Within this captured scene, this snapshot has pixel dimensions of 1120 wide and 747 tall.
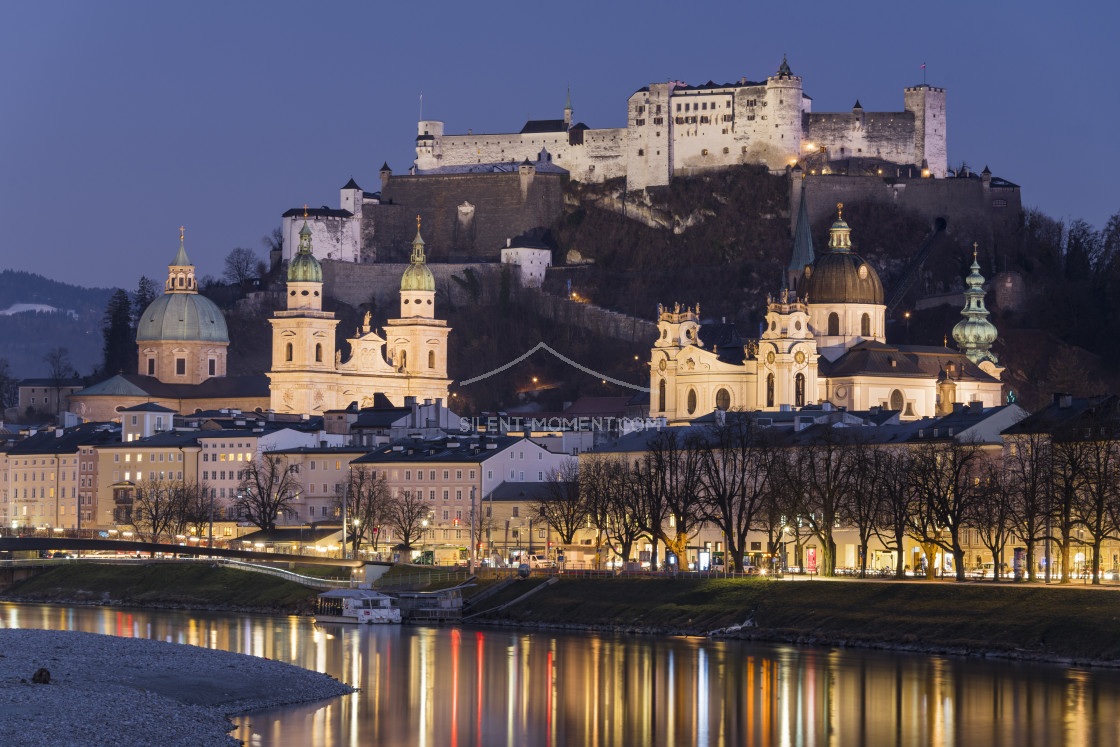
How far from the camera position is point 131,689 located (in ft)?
150

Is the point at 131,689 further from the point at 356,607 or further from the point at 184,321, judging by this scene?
the point at 184,321

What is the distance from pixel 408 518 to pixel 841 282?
131 feet

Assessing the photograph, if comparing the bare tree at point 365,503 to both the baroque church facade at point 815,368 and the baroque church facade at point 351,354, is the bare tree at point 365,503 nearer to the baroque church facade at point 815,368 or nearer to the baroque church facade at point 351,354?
the baroque church facade at point 815,368

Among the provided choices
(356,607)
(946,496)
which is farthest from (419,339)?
(946,496)

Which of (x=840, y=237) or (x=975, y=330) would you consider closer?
(x=975, y=330)

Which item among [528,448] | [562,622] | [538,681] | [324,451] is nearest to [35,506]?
[324,451]

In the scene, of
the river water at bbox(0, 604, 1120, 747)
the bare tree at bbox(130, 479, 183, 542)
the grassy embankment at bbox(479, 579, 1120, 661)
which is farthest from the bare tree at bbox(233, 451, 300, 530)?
the river water at bbox(0, 604, 1120, 747)

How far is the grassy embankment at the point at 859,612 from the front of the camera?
55.2 meters

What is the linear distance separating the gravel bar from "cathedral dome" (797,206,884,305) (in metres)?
70.4

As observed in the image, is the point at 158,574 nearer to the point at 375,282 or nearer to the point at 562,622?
the point at 562,622

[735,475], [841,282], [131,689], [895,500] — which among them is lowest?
[131,689]

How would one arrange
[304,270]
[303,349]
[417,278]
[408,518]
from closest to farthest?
[408,518] → [303,349] → [304,270] → [417,278]

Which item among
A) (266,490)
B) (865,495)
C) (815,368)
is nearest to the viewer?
(865,495)

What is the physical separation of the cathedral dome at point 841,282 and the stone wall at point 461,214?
33.3 meters
